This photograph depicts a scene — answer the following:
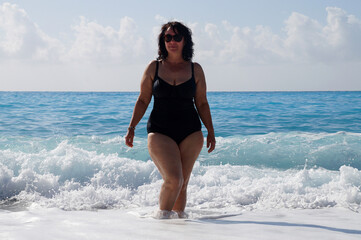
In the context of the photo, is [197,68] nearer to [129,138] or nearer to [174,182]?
[129,138]

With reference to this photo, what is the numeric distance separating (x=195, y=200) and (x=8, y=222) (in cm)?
256

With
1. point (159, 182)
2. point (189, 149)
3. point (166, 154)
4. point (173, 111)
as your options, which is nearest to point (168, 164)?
point (166, 154)

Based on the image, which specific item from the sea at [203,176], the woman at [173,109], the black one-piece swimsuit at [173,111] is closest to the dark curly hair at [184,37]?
the woman at [173,109]

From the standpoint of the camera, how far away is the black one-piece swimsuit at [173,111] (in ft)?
11.7

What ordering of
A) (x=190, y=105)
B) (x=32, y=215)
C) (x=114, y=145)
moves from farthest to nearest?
1. (x=114, y=145)
2. (x=32, y=215)
3. (x=190, y=105)

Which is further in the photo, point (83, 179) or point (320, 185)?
point (83, 179)

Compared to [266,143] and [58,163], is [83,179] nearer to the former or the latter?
[58,163]

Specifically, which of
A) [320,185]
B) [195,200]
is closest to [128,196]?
[195,200]

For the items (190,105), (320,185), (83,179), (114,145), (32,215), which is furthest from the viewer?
(114,145)

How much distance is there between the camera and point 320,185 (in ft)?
20.8

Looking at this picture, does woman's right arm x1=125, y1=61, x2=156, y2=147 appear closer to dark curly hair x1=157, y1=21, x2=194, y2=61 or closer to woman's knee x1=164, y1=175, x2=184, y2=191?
dark curly hair x1=157, y1=21, x2=194, y2=61

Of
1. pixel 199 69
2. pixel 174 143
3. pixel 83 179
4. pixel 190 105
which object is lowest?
pixel 83 179

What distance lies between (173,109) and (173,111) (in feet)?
0.06

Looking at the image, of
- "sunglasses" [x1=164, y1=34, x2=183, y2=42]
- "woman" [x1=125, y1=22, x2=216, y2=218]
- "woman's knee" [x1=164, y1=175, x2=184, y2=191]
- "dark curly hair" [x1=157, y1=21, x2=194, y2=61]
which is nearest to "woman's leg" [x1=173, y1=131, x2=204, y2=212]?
"woman" [x1=125, y1=22, x2=216, y2=218]
